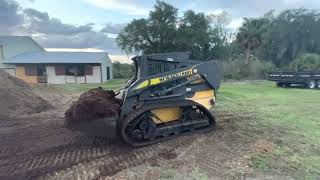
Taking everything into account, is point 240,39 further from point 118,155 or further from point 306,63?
point 118,155

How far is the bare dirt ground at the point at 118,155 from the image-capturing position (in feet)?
19.7

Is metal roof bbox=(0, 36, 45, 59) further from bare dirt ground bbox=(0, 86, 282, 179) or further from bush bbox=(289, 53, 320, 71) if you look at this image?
bare dirt ground bbox=(0, 86, 282, 179)

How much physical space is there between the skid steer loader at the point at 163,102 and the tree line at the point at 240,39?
29407mm

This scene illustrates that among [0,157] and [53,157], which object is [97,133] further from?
[0,157]

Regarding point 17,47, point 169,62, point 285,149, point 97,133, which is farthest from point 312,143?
point 17,47

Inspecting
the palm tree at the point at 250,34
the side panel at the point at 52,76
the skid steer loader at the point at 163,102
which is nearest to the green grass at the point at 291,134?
the skid steer loader at the point at 163,102

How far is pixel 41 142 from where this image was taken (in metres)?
8.16

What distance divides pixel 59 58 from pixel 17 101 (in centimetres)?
2336

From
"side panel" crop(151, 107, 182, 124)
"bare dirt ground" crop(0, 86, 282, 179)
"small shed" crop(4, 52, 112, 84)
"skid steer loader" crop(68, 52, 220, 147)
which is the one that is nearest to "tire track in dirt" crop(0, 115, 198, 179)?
"bare dirt ground" crop(0, 86, 282, 179)

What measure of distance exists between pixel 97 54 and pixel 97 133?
3204 centimetres

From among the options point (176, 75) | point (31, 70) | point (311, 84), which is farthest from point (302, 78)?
point (31, 70)

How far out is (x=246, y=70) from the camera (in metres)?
40.0

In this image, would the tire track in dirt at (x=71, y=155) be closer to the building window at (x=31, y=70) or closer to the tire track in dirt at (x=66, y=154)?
the tire track in dirt at (x=66, y=154)

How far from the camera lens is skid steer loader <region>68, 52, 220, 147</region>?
294 inches
